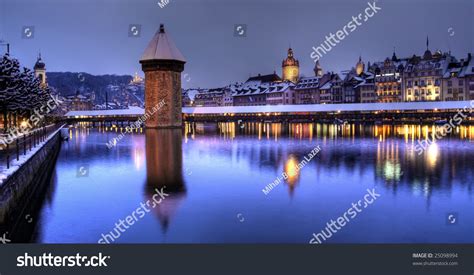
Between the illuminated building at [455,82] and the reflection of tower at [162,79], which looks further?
the illuminated building at [455,82]

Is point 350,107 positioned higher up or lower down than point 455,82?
lower down

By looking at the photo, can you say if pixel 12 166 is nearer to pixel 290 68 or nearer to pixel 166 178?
pixel 166 178

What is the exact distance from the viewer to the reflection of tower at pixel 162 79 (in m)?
47.2

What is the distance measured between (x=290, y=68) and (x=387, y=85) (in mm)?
72079

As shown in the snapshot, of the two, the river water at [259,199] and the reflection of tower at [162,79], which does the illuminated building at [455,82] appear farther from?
the river water at [259,199]

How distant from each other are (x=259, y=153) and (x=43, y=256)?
16697mm

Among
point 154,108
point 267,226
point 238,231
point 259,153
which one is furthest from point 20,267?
point 154,108

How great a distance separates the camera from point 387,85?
8412 centimetres

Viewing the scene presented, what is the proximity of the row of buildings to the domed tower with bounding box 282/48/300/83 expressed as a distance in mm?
36349

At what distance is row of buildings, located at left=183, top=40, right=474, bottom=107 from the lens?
74.8m

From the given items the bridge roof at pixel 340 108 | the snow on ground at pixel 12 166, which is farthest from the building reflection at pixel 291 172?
→ the bridge roof at pixel 340 108

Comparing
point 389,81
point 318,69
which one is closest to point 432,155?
point 389,81

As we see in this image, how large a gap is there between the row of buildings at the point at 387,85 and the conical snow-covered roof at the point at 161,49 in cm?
4500

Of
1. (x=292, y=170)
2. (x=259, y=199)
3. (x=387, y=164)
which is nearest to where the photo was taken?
(x=259, y=199)
